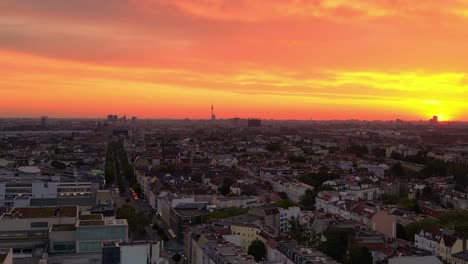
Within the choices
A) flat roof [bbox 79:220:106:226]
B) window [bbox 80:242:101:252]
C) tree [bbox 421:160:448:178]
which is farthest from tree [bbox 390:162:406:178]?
window [bbox 80:242:101:252]

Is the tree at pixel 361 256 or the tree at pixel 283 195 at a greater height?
the tree at pixel 361 256

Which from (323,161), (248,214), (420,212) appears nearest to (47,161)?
(323,161)

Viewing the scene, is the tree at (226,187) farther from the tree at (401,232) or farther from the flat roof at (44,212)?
the flat roof at (44,212)

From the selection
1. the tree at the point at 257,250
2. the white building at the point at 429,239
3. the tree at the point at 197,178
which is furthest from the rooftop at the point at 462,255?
the tree at the point at 197,178

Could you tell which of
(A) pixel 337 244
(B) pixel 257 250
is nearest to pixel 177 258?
(B) pixel 257 250

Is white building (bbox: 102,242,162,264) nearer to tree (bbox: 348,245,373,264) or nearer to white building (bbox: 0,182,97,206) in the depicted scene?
tree (bbox: 348,245,373,264)

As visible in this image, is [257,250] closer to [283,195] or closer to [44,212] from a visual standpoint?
[44,212]
